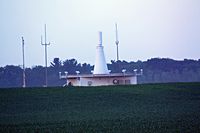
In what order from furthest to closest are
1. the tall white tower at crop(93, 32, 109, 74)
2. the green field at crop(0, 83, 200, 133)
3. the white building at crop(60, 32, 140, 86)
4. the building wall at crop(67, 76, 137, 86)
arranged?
1. the building wall at crop(67, 76, 137, 86)
2. the tall white tower at crop(93, 32, 109, 74)
3. the white building at crop(60, 32, 140, 86)
4. the green field at crop(0, 83, 200, 133)

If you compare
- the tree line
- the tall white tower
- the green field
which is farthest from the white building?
the tree line

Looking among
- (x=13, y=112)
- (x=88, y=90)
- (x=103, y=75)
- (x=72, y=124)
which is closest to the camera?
(x=72, y=124)

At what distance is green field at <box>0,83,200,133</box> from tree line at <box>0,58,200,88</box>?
200 ft

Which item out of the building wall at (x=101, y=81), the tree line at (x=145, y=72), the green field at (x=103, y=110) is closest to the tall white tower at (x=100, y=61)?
the building wall at (x=101, y=81)

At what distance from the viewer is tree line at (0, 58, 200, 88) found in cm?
10244

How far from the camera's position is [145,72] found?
107188 millimetres

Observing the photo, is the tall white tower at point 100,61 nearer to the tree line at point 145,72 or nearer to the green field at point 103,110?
the green field at point 103,110

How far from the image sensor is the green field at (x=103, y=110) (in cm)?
1814

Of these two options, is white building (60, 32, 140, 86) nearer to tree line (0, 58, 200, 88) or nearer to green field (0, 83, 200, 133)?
green field (0, 83, 200, 133)

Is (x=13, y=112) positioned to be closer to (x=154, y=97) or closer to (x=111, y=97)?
(x=111, y=97)

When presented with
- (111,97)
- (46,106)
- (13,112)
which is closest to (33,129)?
(13,112)

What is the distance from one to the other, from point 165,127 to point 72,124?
15.6 ft

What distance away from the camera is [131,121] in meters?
20.4

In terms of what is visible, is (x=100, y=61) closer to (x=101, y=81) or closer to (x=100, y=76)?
(x=100, y=76)
